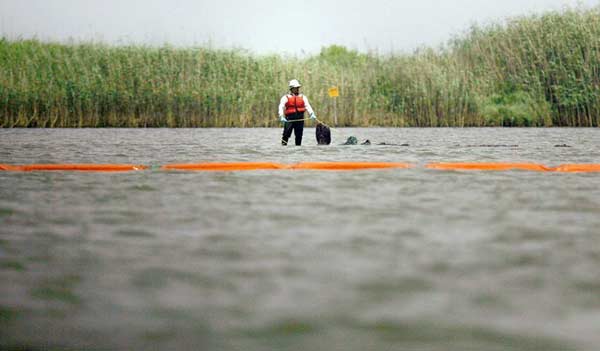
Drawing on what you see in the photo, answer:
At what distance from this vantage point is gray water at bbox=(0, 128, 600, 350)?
10.1 feet

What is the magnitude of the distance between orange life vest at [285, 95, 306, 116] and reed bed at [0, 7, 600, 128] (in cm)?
658

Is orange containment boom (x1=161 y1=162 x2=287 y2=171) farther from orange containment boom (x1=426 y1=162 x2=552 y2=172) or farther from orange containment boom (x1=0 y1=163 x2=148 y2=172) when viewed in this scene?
orange containment boom (x1=426 y1=162 x2=552 y2=172)

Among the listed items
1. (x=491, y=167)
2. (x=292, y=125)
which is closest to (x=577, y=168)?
(x=491, y=167)

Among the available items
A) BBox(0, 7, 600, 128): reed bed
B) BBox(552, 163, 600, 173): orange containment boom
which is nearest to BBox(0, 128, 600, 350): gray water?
BBox(552, 163, 600, 173): orange containment boom

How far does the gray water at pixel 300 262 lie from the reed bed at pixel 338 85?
43.1ft

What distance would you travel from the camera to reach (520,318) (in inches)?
128

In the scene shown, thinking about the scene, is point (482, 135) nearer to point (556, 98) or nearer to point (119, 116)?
point (556, 98)

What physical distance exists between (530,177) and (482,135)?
9.54m

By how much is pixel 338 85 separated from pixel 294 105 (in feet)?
23.9

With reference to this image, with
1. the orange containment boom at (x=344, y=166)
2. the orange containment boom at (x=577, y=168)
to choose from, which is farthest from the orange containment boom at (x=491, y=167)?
the orange containment boom at (x=344, y=166)

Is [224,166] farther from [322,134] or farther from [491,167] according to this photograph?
[322,134]

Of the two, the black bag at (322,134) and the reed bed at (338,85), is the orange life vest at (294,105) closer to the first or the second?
the black bag at (322,134)

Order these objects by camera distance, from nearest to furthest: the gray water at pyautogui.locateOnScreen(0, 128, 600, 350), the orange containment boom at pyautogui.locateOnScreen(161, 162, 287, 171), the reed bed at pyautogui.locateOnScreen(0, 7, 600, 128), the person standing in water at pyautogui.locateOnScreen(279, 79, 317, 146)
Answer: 1. the gray water at pyautogui.locateOnScreen(0, 128, 600, 350)
2. the orange containment boom at pyautogui.locateOnScreen(161, 162, 287, 171)
3. the person standing in water at pyautogui.locateOnScreen(279, 79, 317, 146)
4. the reed bed at pyautogui.locateOnScreen(0, 7, 600, 128)

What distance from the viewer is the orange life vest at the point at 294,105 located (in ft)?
50.7
